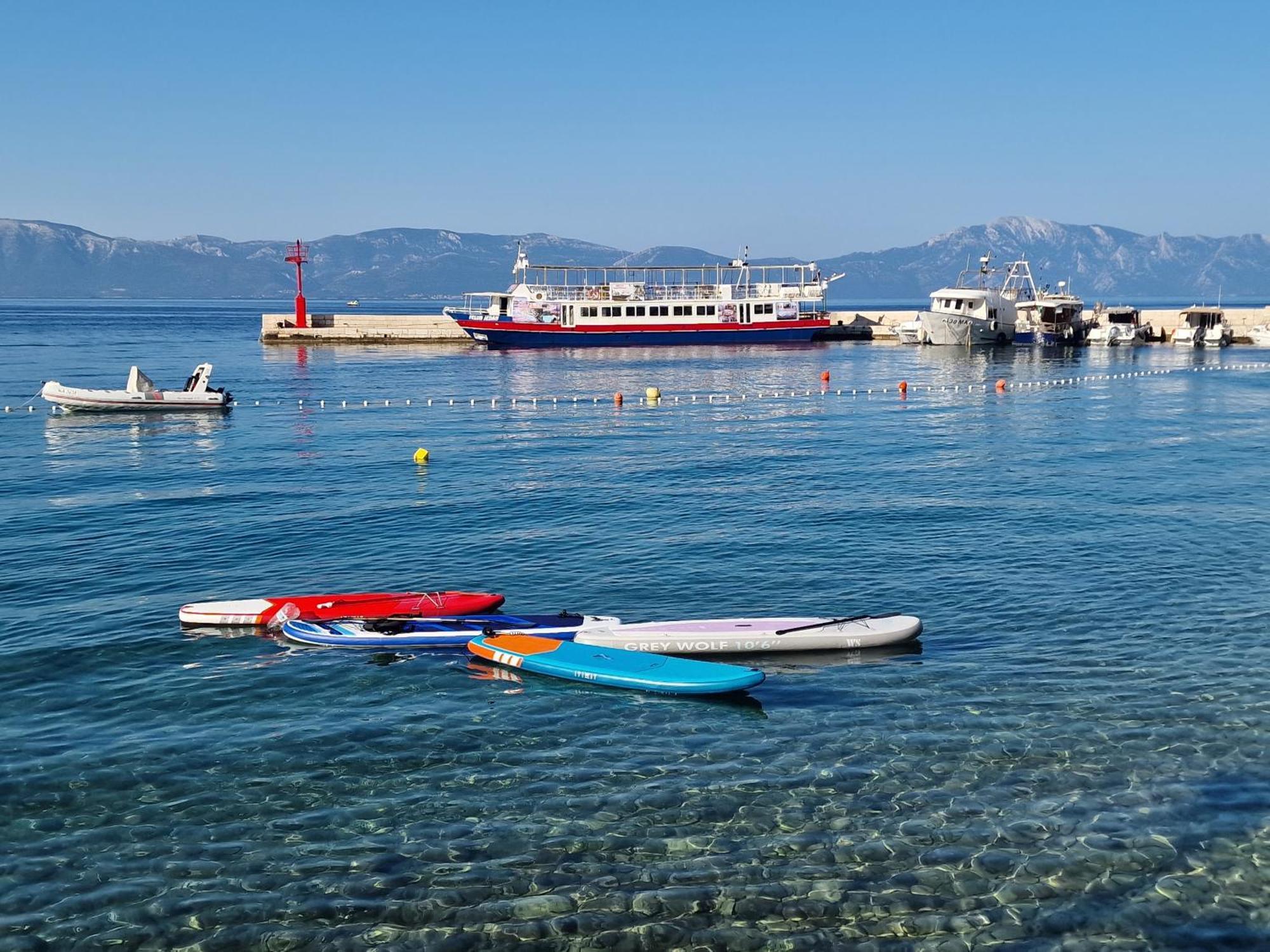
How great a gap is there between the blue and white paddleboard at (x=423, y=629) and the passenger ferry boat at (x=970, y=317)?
317ft

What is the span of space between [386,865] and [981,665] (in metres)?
12.0

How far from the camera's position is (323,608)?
75.8 ft

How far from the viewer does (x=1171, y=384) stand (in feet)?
243

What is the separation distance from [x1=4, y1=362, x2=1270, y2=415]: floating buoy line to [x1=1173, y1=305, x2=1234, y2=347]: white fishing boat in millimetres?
39306

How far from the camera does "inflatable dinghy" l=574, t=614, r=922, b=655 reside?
68.8 feet

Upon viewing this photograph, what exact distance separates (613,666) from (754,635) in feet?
10.1

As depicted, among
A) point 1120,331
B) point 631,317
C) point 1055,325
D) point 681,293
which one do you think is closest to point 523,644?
point 631,317

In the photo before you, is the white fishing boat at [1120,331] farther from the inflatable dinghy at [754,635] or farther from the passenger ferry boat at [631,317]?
the inflatable dinghy at [754,635]

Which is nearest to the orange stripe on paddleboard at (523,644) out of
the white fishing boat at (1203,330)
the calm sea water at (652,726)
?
the calm sea water at (652,726)

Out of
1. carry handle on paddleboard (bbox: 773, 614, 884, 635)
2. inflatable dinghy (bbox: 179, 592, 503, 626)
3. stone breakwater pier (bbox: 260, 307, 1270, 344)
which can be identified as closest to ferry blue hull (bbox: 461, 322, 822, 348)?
stone breakwater pier (bbox: 260, 307, 1270, 344)

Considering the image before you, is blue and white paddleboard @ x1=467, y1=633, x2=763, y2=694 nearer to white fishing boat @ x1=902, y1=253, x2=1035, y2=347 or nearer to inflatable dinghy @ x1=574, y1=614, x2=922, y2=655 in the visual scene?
inflatable dinghy @ x1=574, y1=614, x2=922, y2=655

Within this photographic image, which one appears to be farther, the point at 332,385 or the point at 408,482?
the point at 332,385

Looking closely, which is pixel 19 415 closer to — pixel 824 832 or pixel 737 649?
pixel 737 649

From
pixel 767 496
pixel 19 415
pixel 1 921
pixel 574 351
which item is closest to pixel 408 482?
pixel 767 496
